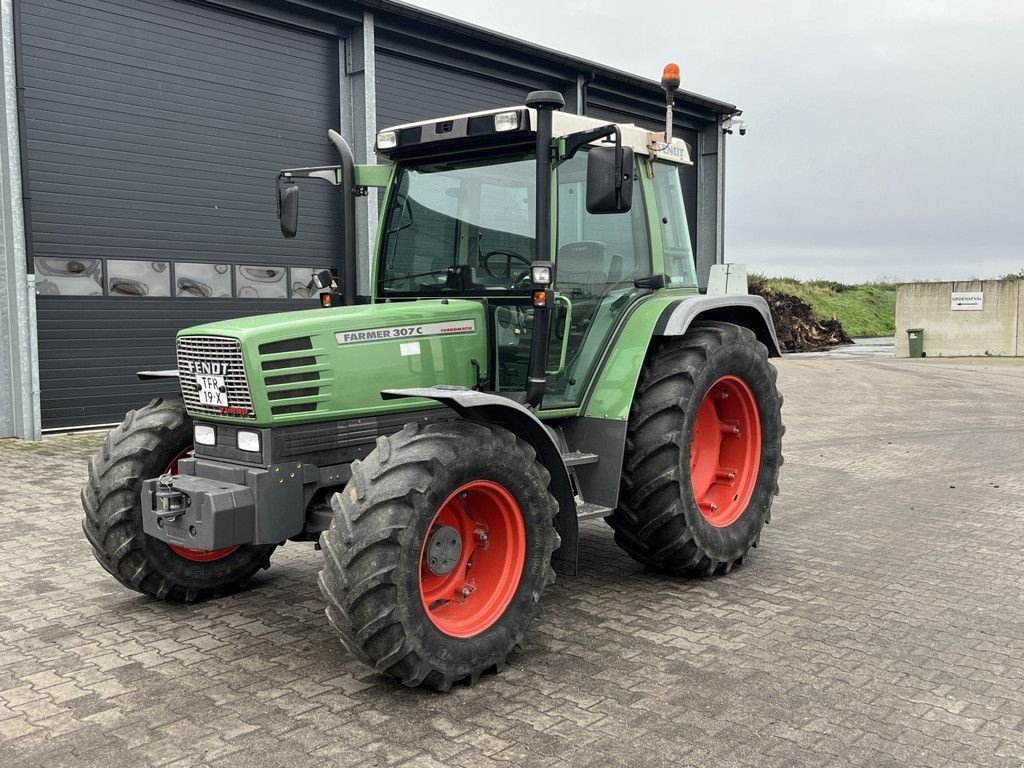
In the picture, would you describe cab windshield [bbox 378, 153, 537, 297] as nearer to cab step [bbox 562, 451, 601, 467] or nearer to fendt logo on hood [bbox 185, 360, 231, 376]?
cab step [bbox 562, 451, 601, 467]

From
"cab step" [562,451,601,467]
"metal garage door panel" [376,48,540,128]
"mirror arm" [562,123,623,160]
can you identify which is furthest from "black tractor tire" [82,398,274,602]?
"metal garage door panel" [376,48,540,128]

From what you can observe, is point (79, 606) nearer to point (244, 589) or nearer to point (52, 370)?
point (244, 589)

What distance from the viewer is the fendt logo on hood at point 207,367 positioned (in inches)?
169

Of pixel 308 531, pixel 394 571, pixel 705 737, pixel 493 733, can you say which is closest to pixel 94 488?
pixel 308 531

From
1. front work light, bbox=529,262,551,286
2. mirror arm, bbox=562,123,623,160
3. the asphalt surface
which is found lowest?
the asphalt surface

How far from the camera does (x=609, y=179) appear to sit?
4.24 meters

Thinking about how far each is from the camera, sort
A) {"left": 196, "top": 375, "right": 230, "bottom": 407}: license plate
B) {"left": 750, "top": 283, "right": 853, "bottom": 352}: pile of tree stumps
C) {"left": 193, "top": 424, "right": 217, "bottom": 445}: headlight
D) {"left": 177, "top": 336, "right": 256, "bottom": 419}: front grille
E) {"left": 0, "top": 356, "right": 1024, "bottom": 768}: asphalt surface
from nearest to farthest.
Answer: {"left": 0, "top": 356, "right": 1024, "bottom": 768}: asphalt surface, {"left": 177, "top": 336, "right": 256, "bottom": 419}: front grille, {"left": 196, "top": 375, "right": 230, "bottom": 407}: license plate, {"left": 193, "top": 424, "right": 217, "bottom": 445}: headlight, {"left": 750, "top": 283, "right": 853, "bottom": 352}: pile of tree stumps

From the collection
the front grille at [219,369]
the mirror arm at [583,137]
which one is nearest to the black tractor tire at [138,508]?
the front grille at [219,369]

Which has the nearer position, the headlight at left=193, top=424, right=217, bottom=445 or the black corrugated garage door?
the headlight at left=193, top=424, right=217, bottom=445

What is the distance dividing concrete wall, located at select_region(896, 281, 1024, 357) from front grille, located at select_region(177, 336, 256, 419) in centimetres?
2720

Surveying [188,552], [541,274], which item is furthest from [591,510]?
[188,552]

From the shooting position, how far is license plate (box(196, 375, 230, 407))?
4.32 meters

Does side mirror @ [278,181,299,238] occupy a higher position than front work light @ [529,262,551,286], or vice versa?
side mirror @ [278,181,299,238]

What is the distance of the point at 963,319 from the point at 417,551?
27.8 m
